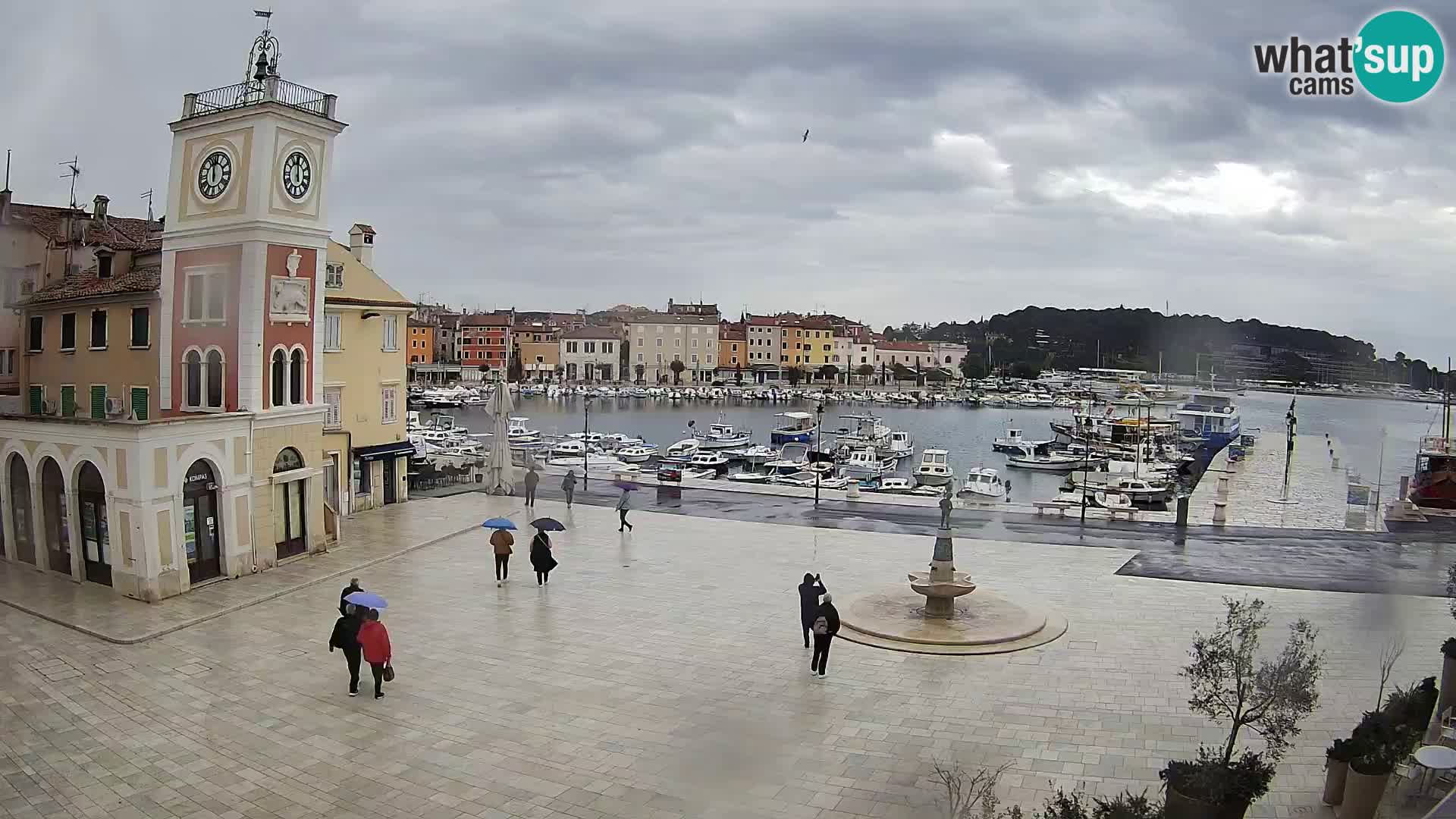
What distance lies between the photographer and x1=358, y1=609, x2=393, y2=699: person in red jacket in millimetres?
11328

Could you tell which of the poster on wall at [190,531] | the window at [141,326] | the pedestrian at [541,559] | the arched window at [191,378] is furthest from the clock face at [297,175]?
the pedestrian at [541,559]

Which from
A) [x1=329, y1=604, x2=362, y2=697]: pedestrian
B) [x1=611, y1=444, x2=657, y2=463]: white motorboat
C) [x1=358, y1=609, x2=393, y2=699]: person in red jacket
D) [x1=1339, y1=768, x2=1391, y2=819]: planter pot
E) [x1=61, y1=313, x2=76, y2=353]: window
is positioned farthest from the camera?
[x1=611, y1=444, x2=657, y2=463]: white motorboat

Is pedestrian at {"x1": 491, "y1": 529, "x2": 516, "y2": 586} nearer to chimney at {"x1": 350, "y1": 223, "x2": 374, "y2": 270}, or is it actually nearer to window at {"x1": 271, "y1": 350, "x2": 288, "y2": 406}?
window at {"x1": 271, "y1": 350, "x2": 288, "y2": 406}

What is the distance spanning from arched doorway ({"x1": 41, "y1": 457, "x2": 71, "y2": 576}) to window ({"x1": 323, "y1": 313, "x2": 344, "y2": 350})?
8491 millimetres

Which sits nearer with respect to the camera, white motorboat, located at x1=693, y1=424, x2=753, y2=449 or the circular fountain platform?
the circular fountain platform

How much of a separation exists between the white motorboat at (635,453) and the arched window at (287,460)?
36.8m

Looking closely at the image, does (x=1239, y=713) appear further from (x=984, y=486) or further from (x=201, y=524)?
(x=984, y=486)

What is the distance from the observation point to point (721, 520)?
24328mm

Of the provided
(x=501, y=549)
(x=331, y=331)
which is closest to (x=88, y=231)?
(x=331, y=331)

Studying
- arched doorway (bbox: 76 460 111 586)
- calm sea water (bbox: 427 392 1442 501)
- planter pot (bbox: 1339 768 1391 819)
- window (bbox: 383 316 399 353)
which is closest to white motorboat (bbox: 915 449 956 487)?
calm sea water (bbox: 427 392 1442 501)

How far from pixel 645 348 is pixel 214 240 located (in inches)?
4667

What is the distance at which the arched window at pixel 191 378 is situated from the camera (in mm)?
18750

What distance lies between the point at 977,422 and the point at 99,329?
311 feet

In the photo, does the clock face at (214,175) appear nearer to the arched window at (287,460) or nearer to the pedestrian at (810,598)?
the arched window at (287,460)
